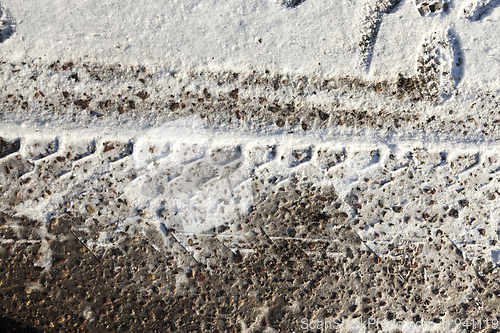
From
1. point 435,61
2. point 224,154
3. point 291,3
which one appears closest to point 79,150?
point 224,154

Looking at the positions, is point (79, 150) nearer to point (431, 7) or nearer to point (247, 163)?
point (247, 163)

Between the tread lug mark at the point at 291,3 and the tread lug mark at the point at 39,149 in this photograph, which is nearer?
the tread lug mark at the point at 39,149

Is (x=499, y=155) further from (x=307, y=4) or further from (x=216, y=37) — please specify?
(x=216, y=37)

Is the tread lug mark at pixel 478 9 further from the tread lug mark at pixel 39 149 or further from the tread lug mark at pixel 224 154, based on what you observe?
the tread lug mark at pixel 39 149

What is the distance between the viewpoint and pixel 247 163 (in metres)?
2.92

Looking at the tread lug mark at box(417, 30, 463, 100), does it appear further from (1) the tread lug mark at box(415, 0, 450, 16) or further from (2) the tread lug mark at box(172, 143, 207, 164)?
(2) the tread lug mark at box(172, 143, 207, 164)

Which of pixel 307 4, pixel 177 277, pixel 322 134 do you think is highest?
pixel 307 4

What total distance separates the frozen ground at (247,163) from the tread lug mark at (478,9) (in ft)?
0.07

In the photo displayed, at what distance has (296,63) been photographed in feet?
9.47

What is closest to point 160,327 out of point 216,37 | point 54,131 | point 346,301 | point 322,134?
point 346,301

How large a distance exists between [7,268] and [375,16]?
4.52 metres

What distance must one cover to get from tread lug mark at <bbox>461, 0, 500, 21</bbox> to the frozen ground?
2 cm

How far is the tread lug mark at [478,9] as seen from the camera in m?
3.02

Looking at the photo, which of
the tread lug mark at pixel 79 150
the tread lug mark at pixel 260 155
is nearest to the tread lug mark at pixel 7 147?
the tread lug mark at pixel 79 150
